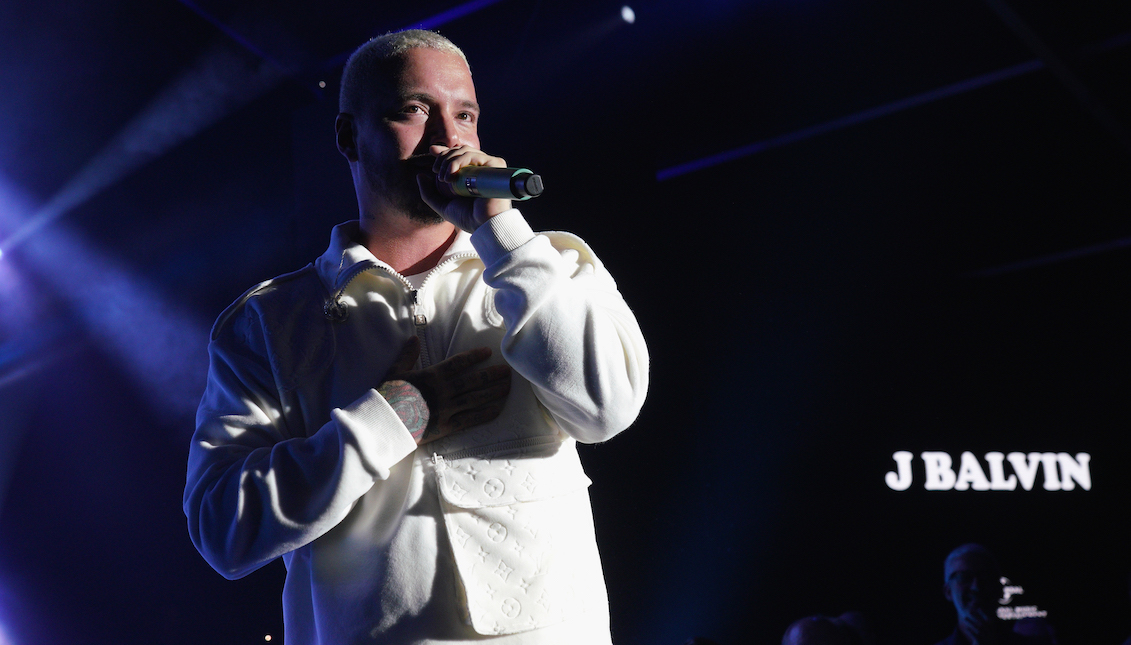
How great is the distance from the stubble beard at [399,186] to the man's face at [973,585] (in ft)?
8.55

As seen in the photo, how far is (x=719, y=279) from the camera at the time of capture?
119 inches

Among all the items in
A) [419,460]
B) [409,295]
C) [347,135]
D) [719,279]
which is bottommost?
[419,460]

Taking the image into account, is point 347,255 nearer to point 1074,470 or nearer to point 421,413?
point 421,413

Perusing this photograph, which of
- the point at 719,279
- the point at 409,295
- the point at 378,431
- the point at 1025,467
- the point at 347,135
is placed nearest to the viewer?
the point at 378,431

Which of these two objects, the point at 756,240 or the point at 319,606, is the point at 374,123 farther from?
the point at 756,240

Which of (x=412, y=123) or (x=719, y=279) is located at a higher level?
(x=719, y=279)

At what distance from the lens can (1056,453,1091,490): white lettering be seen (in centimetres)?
285

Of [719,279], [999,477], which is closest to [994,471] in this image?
[999,477]

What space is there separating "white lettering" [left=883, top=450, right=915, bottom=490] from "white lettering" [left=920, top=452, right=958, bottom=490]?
0.06 metres

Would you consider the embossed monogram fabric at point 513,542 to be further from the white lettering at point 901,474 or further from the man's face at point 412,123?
the white lettering at point 901,474

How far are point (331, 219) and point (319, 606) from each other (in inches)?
89.7

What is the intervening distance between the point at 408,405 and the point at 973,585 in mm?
2670

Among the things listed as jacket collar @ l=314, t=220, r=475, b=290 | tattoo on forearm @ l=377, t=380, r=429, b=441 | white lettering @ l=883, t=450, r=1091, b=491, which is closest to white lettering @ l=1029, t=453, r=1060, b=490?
white lettering @ l=883, t=450, r=1091, b=491

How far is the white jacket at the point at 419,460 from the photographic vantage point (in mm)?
863
